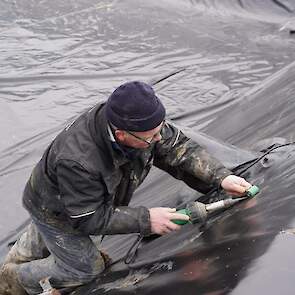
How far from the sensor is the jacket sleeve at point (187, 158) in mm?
2145

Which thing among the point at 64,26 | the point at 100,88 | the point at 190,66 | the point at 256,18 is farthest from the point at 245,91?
the point at 64,26

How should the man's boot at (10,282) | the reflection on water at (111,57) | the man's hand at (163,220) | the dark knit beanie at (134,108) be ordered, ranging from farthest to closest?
the reflection on water at (111,57)
the man's boot at (10,282)
the man's hand at (163,220)
the dark knit beanie at (134,108)

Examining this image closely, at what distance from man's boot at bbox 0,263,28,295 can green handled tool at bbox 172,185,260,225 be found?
873 millimetres

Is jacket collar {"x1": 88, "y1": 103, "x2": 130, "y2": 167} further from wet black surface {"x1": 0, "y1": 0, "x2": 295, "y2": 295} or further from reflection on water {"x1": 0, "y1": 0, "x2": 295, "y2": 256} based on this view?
reflection on water {"x1": 0, "y1": 0, "x2": 295, "y2": 256}

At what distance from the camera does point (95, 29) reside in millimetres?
5066

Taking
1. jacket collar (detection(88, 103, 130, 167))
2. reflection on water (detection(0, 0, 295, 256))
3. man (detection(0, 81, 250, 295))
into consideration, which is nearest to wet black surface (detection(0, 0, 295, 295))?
reflection on water (detection(0, 0, 295, 256))

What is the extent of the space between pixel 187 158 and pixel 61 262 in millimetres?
646

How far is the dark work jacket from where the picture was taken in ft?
5.96

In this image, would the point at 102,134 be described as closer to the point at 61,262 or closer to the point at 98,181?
the point at 98,181

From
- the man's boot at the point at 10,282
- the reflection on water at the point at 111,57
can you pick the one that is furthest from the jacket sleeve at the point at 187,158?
the reflection on water at the point at 111,57

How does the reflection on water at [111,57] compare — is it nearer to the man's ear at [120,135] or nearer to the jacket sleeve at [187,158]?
the jacket sleeve at [187,158]

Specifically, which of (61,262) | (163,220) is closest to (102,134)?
(163,220)

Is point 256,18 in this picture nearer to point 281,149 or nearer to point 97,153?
point 281,149

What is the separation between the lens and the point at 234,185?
6.61ft
